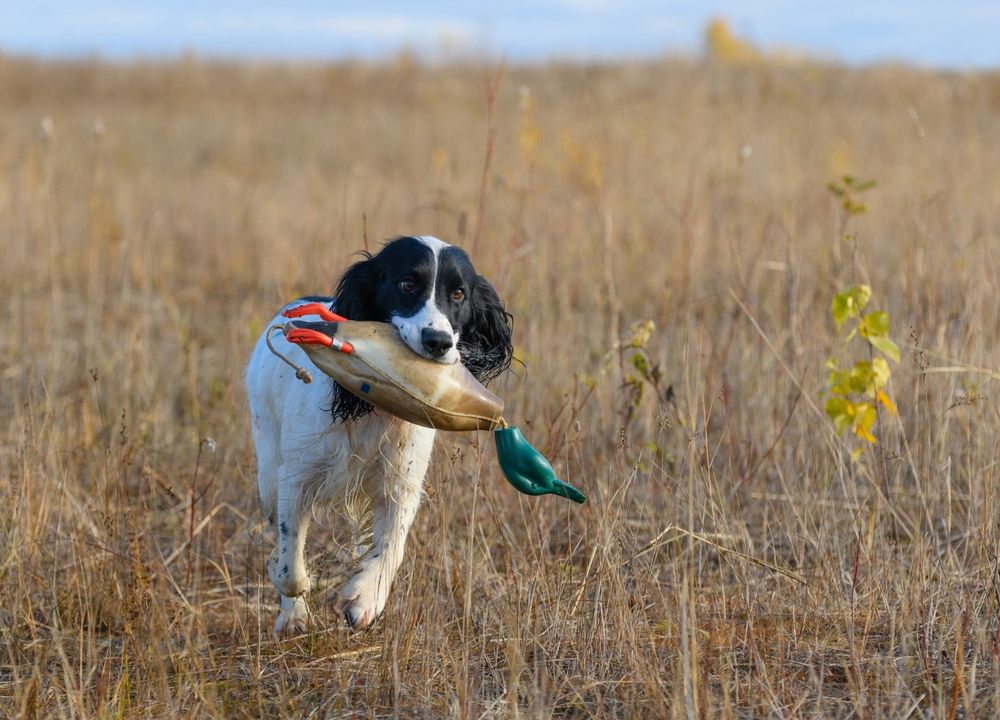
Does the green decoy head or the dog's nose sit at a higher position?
the dog's nose

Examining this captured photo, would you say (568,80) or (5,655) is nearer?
(5,655)

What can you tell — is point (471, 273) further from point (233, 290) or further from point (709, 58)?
point (709, 58)

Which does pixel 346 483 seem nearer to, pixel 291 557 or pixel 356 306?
pixel 291 557

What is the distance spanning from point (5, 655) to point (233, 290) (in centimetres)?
473

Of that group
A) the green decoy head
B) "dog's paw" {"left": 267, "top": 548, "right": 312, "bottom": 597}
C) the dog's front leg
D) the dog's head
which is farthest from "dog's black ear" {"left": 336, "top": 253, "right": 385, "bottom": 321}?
"dog's paw" {"left": 267, "top": 548, "right": 312, "bottom": 597}

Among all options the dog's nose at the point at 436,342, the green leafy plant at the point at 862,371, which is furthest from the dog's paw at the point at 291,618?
the green leafy plant at the point at 862,371

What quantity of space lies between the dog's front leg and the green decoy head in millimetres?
610

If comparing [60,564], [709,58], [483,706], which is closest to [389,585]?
[483,706]

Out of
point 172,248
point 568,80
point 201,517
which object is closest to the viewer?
point 201,517

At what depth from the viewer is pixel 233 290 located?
769 centimetres

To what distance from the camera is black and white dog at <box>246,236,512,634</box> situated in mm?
3156

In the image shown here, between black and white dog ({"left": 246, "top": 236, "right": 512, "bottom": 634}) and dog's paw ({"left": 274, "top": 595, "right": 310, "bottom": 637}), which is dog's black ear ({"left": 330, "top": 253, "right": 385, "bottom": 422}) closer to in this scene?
black and white dog ({"left": 246, "top": 236, "right": 512, "bottom": 634})

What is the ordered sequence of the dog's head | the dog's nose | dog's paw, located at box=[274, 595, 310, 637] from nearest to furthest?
the dog's nose < the dog's head < dog's paw, located at box=[274, 595, 310, 637]

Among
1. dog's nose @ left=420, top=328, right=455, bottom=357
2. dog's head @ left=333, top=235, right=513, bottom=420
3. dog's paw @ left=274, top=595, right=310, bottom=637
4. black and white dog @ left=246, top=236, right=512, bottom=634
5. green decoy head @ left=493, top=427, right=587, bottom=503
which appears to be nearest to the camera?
green decoy head @ left=493, top=427, right=587, bottom=503
